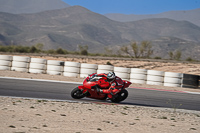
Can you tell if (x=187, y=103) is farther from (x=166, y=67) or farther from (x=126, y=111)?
(x=166, y=67)

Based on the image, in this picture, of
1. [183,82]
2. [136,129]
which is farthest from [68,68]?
[136,129]

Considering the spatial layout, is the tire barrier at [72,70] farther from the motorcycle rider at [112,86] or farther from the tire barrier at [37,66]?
the motorcycle rider at [112,86]

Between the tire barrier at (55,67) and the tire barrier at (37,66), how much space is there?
275 mm

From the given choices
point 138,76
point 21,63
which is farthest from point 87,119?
point 21,63

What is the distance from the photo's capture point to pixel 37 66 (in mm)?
19453

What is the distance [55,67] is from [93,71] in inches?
97.2

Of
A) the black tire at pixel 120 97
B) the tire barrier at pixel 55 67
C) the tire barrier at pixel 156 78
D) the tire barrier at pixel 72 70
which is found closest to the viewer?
the black tire at pixel 120 97

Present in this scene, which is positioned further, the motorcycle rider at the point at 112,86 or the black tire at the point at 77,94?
the black tire at the point at 77,94

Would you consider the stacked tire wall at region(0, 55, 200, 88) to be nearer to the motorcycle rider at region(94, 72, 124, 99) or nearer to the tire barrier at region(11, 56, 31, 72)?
the tire barrier at region(11, 56, 31, 72)

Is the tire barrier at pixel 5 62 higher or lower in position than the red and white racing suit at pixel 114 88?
higher

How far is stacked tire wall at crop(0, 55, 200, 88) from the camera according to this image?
1841 centimetres

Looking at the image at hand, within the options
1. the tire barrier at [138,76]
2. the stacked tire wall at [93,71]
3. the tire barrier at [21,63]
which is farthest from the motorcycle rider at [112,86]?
the tire barrier at [21,63]

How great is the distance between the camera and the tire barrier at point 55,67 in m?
19.2

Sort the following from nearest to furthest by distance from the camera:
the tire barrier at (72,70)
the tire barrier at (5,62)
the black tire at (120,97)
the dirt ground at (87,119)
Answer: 1. the dirt ground at (87,119)
2. the black tire at (120,97)
3. the tire barrier at (72,70)
4. the tire barrier at (5,62)
